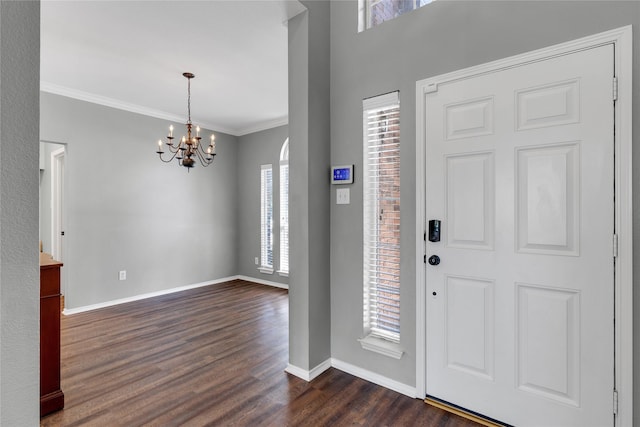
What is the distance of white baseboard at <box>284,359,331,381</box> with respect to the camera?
7.70ft

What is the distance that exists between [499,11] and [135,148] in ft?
15.1

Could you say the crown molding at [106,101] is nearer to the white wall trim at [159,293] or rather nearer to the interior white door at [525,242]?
the white wall trim at [159,293]

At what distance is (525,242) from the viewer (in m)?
1.74

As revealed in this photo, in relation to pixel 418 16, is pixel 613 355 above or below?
below

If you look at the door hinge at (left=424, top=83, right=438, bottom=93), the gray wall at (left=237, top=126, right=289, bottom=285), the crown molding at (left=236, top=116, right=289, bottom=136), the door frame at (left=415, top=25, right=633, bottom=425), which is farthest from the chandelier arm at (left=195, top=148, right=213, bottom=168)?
the door frame at (left=415, top=25, right=633, bottom=425)

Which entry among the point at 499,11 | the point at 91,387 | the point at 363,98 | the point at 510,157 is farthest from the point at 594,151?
the point at 91,387

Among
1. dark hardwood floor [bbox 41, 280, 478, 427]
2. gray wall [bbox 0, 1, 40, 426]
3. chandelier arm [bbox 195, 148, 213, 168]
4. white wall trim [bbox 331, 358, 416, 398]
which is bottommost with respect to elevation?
dark hardwood floor [bbox 41, 280, 478, 427]

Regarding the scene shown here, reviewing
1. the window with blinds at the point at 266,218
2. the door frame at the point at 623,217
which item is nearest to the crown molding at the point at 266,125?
the window with blinds at the point at 266,218

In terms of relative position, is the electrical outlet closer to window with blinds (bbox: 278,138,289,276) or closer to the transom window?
the transom window

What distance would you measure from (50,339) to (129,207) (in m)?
2.78

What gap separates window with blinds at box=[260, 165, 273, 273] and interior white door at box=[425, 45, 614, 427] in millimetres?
3774

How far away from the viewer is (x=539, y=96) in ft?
5.52

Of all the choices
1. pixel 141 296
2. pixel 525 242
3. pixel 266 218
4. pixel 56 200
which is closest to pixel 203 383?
pixel 525 242

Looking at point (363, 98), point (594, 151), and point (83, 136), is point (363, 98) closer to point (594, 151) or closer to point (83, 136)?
point (594, 151)
